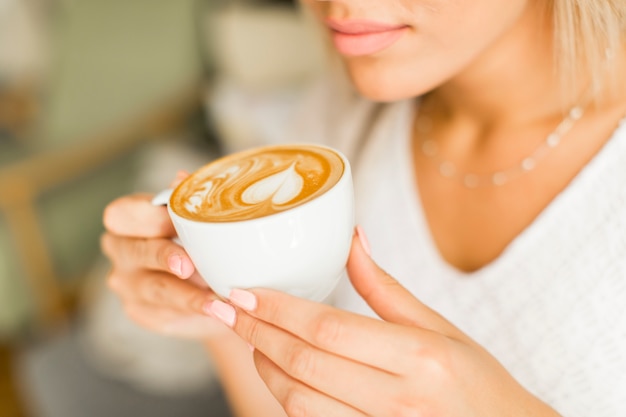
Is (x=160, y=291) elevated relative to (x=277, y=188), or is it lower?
lower

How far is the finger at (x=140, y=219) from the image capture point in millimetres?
682

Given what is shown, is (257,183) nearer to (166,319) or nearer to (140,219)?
(140,219)

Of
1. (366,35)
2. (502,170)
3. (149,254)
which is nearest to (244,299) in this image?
(149,254)

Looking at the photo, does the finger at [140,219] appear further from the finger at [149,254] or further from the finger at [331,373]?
the finger at [331,373]

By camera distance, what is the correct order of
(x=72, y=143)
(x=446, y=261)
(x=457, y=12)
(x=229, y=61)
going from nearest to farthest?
(x=457, y=12) → (x=446, y=261) → (x=229, y=61) → (x=72, y=143)

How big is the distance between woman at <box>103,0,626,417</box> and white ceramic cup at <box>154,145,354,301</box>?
0.02 m

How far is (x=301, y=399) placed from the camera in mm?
543

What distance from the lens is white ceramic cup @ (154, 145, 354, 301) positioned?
0.52 metres

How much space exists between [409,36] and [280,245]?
315 millimetres

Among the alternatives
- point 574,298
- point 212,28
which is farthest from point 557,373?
point 212,28

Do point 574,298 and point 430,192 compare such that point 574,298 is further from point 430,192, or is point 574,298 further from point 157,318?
point 157,318

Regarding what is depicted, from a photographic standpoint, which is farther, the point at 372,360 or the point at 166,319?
the point at 166,319

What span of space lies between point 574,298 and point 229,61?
1.40 m

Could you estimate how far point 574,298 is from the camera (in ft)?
2.46
